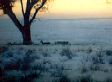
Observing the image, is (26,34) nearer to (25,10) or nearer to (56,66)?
(25,10)

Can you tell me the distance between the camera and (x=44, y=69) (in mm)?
14266

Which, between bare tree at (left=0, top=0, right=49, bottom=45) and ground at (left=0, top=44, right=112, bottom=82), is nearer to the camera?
ground at (left=0, top=44, right=112, bottom=82)

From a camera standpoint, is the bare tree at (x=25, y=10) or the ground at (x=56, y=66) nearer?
the ground at (x=56, y=66)

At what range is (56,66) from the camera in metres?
14.9

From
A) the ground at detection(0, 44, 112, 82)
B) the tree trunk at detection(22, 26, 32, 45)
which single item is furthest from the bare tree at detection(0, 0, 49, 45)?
the ground at detection(0, 44, 112, 82)

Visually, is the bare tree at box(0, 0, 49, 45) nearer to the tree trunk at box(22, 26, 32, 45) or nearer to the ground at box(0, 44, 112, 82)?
the tree trunk at box(22, 26, 32, 45)

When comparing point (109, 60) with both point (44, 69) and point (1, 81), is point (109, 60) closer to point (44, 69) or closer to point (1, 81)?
point (44, 69)

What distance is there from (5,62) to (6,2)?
980 cm

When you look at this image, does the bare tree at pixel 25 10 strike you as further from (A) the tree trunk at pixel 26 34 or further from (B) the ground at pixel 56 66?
(B) the ground at pixel 56 66

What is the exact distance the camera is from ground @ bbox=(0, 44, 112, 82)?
12.4 m

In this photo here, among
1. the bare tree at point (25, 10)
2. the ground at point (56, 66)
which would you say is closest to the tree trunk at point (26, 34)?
the bare tree at point (25, 10)

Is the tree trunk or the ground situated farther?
the tree trunk

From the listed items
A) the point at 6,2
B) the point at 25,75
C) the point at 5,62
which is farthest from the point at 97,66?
the point at 6,2

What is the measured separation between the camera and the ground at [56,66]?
1241cm
